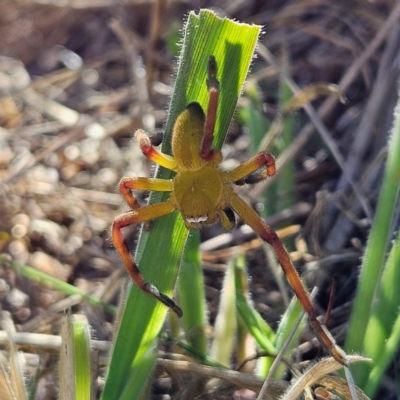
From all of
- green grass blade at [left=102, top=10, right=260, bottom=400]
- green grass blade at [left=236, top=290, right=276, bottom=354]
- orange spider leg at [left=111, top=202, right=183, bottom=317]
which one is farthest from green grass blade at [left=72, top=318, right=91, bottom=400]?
green grass blade at [left=236, top=290, right=276, bottom=354]

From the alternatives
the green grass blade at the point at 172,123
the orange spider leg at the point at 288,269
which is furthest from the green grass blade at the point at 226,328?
the green grass blade at the point at 172,123

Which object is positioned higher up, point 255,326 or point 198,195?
point 198,195

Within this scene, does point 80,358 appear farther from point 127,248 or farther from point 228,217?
point 228,217

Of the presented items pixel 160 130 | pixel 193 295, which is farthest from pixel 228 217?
pixel 160 130

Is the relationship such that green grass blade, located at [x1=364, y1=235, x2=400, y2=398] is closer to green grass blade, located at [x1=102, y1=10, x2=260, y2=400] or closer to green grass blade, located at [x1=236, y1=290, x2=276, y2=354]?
green grass blade, located at [x1=236, y1=290, x2=276, y2=354]

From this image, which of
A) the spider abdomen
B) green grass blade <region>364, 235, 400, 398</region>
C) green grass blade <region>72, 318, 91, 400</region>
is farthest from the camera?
the spider abdomen

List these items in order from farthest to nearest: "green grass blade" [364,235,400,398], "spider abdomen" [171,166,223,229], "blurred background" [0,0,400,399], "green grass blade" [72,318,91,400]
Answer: "blurred background" [0,0,400,399] → "spider abdomen" [171,166,223,229] → "green grass blade" [364,235,400,398] → "green grass blade" [72,318,91,400]
